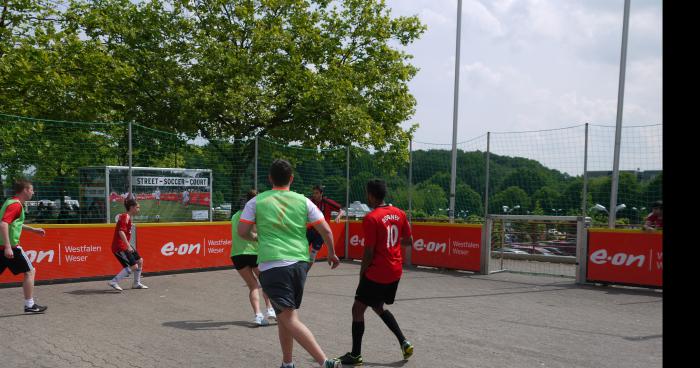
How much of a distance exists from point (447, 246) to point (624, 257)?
3899 mm

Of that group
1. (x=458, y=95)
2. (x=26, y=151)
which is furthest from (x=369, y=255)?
(x=458, y=95)

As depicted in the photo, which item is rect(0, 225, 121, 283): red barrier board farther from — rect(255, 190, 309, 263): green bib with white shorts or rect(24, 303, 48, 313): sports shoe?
rect(255, 190, 309, 263): green bib with white shorts

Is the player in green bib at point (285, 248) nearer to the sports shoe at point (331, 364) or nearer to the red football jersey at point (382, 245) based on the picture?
the sports shoe at point (331, 364)

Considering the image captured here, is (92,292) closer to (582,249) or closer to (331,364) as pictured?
(331,364)

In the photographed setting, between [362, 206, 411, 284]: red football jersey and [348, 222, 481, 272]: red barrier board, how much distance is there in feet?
26.3

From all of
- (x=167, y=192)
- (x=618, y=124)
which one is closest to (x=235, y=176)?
(x=167, y=192)

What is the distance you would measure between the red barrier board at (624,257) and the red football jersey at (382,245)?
7.04 metres

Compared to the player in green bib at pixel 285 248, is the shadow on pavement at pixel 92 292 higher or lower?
lower

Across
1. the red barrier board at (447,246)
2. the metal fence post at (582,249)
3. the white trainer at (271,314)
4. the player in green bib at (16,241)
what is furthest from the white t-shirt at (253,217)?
the red barrier board at (447,246)

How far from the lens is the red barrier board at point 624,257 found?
10844mm

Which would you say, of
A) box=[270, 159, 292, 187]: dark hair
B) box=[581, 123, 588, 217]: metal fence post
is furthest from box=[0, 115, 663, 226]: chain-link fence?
box=[270, 159, 292, 187]: dark hair

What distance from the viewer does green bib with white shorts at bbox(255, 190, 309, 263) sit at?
15.6ft

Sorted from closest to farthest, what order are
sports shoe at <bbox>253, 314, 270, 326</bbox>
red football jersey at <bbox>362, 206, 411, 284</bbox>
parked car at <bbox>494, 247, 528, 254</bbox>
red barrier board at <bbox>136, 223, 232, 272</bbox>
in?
red football jersey at <bbox>362, 206, 411, 284</bbox> < sports shoe at <bbox>253, 314, 270, 326</bbox> < red barrier board at <bbox>136, 223, 232, 272</bbox> < parked car at <bbox>494, 247, 528, 254</bbox>

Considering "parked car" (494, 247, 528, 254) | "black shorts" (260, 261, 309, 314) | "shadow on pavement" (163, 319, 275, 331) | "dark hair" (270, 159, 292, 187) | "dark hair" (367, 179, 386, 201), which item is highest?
"dark hair" (270, 159, 292, 187)
